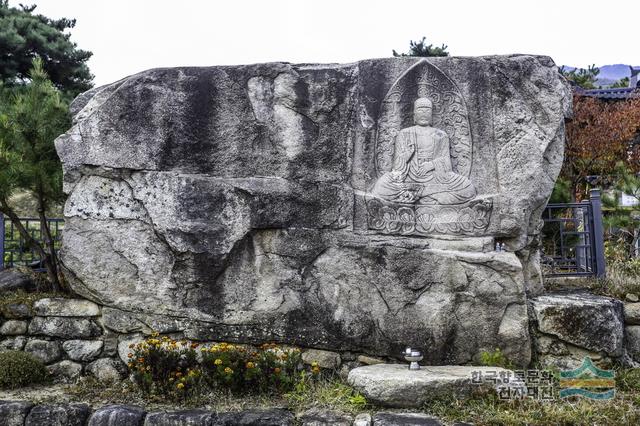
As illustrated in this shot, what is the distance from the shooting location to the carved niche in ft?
20.7

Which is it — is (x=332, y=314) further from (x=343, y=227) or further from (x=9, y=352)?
(x=9, y=352)

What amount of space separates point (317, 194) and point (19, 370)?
3679 millimetres

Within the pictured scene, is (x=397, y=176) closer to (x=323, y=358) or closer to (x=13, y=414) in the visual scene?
(x=323, y=358)

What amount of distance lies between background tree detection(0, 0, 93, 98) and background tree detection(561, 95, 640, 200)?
11574 millimetres

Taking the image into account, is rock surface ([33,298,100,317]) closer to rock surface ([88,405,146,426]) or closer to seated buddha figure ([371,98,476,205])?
rock surface ([88,405,146,426])

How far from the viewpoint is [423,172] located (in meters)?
6.40

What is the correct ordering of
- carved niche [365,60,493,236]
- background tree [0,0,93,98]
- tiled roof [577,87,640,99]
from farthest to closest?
tiled roof [577,87,640,99], background tree [0,0,93,98], carved niche [365,60,493,236]

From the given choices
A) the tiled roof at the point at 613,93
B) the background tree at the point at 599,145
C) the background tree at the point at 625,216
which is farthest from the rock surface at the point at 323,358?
the tiled roof at the point at 613,93

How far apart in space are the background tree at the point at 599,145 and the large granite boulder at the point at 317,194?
23.9 ft

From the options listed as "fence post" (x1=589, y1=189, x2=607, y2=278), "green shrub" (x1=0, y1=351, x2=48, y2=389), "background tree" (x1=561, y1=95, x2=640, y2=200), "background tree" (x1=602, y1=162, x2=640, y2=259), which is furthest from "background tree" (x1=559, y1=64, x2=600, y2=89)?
"green shrub" (x1=0, y1=351, x2=48, y2=389)

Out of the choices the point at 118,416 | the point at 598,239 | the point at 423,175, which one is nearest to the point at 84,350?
the point at 118,416

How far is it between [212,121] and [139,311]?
229cm

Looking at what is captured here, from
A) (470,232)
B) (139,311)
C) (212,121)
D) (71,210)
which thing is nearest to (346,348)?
(470,232)

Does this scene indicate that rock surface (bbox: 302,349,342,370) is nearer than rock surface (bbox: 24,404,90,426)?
No
